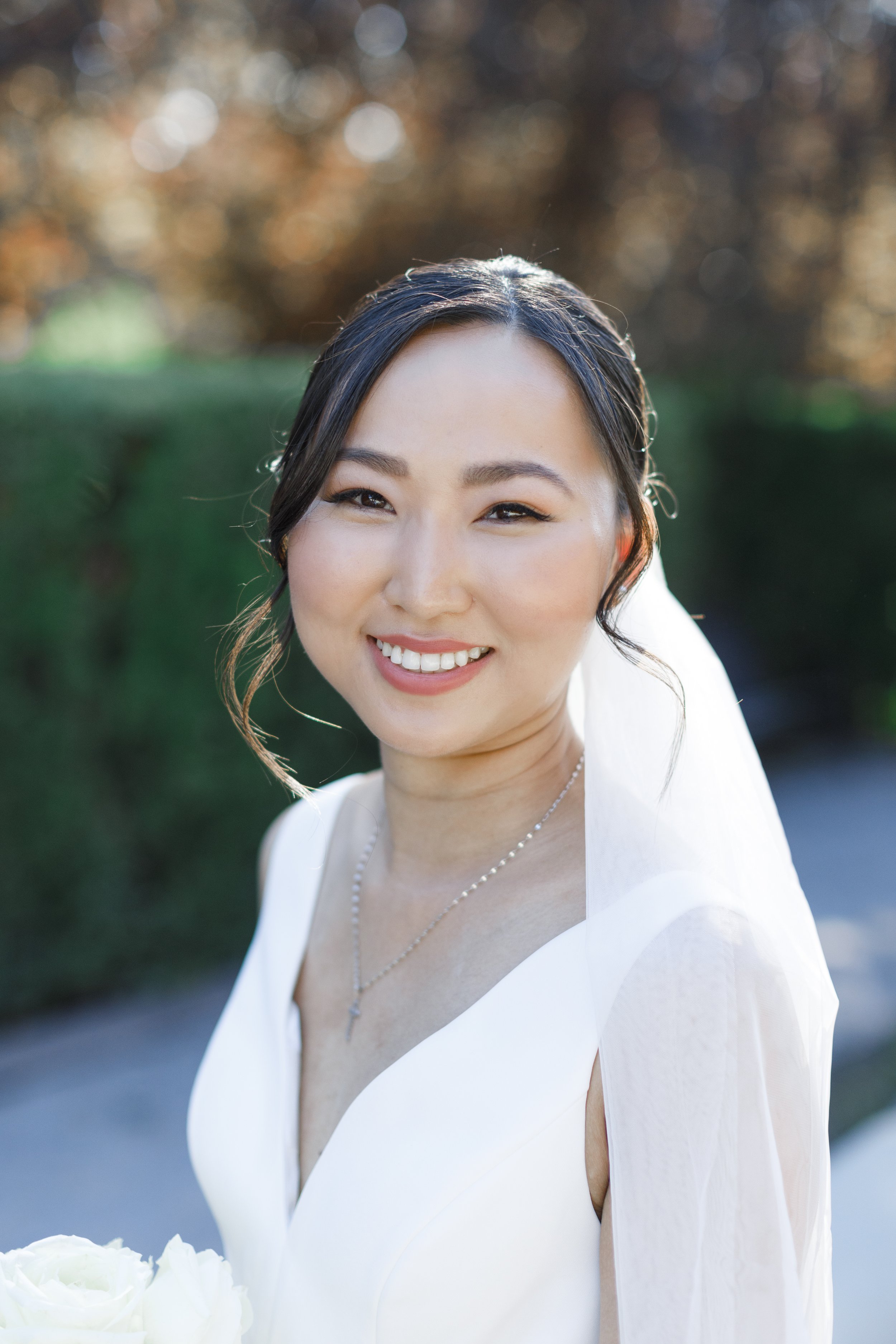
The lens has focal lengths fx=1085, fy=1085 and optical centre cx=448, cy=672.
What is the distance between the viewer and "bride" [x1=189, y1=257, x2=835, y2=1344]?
1264 mm

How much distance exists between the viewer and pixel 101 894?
4.39 meters

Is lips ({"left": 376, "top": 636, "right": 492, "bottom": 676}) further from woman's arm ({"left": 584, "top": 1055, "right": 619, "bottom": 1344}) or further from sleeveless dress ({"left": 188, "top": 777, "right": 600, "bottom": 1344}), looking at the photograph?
woman's arm ({"left": 584, "top": 1055, "right": 619, "bottom": 1344})

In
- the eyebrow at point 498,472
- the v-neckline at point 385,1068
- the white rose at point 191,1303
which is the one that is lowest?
the white rose at point 191,1303

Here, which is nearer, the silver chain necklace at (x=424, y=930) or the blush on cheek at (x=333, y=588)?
the blush on cheek at (x=333, y=588)

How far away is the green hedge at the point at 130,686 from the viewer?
410cm

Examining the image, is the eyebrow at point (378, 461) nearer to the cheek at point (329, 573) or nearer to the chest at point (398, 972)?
the cheek at point (329, 573)

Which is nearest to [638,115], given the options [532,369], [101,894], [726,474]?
[726,474]

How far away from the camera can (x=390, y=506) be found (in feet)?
5.19

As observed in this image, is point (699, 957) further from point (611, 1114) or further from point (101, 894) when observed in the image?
point (101, 894)

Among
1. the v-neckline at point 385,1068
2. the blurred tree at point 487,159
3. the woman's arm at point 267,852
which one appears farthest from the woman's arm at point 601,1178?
the blurred tree at point 487,159

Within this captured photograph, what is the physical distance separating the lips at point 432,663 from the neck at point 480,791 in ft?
0.64

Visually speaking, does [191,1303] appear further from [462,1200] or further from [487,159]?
[487,159]

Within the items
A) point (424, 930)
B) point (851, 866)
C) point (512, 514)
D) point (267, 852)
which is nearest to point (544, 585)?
point (512, 514)

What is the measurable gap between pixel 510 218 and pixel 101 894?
7.68m
